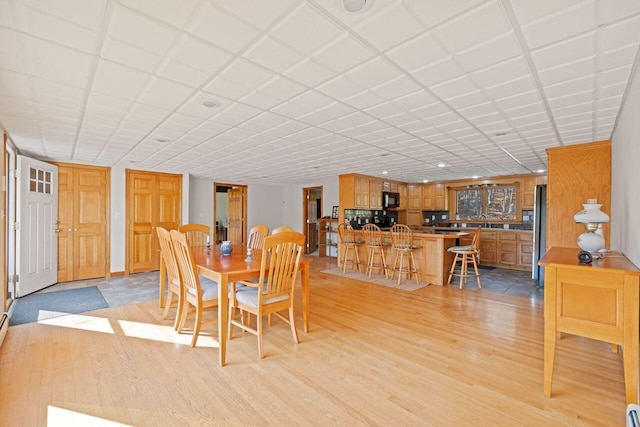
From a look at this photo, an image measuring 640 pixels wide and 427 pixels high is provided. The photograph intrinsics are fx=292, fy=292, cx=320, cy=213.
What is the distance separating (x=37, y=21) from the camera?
1450mm

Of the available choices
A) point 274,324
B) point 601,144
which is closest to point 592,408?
point 274,324

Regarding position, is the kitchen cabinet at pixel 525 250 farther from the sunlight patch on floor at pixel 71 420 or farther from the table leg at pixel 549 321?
the sunlight patch on floor at pixel 71 420

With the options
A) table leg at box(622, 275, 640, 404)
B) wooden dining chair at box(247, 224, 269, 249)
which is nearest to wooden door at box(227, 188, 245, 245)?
wooden dining chair at box(247, 224, 269, 249)

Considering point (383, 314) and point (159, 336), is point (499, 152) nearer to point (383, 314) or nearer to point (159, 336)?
point (383, 314)

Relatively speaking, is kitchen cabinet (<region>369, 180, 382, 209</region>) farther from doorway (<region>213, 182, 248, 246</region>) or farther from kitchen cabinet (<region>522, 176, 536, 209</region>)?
doorway (<region>213, 182, 248, 246</region>)

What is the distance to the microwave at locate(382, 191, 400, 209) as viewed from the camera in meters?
7.84

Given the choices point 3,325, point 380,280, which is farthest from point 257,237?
point 3,325

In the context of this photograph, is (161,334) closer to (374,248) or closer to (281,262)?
(281,262)

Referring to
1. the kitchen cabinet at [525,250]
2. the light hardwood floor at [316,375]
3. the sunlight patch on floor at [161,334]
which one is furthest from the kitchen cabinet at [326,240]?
the sunlight patch on floor at [161,334]

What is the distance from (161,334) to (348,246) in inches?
162

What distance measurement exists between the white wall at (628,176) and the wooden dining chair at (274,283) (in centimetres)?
247

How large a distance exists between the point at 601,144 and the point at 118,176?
774 cm

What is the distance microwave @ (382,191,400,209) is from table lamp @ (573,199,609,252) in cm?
536

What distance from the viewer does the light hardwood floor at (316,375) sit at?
1768 mm
